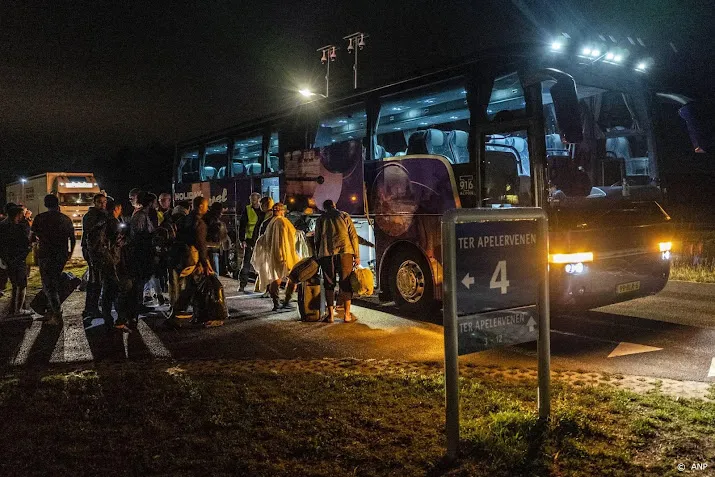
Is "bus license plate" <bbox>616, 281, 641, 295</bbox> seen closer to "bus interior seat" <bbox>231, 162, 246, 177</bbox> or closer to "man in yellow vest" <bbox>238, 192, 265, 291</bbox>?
"man in yellow vest" <bbox>238, 192, 265, 291</bbox>

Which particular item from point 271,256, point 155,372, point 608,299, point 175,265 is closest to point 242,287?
point 271,256

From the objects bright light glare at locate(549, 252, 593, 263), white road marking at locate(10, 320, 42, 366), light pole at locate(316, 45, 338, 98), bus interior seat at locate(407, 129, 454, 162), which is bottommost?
white road marking at locate(10, 320, 42, 366)

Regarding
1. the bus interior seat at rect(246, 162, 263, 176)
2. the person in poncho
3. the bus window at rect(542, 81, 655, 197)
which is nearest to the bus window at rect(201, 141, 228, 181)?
the bus interior seat at rect(246, 162, 263, 176)

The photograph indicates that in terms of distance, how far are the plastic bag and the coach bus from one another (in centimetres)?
265

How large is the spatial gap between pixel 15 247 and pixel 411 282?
21.3 feet

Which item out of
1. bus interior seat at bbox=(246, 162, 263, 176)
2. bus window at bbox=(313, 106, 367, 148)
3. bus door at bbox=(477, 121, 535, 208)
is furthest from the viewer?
bus interior seat at bbox=(246, 162, 263, 176)

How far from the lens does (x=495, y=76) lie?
8250 millimetres

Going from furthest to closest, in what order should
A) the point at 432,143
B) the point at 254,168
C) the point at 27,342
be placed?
the point at 254,168, the point at 432,143, the point at 27,342

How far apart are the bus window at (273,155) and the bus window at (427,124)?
144 inches

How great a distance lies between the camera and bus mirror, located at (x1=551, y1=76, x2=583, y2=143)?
6.82 meters

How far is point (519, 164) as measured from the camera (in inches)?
332

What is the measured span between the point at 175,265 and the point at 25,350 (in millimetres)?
2177

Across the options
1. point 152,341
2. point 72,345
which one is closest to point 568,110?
point 152,341

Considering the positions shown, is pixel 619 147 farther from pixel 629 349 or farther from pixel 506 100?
pixel 629 349
